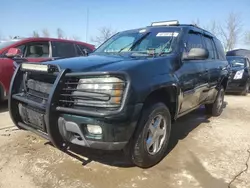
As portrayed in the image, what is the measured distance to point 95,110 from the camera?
250 centimetres

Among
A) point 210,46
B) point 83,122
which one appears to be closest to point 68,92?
point 83,122

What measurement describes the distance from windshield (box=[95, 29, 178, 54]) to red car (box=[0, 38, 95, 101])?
4.09ft

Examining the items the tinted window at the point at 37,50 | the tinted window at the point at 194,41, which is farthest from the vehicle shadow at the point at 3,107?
the tinted window at the point at 194,41

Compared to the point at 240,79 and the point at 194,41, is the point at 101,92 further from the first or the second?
the point at 240,79

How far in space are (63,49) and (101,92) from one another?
4.75 metres

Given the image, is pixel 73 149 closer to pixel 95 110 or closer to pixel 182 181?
pixel 95 110

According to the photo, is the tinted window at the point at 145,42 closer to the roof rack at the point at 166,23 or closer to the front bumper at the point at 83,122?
the roof rack at the point at 166,23

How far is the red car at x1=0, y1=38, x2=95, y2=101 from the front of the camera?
18.5 feet

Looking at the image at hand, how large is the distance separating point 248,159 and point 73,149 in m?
2.46

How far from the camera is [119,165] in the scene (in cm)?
321

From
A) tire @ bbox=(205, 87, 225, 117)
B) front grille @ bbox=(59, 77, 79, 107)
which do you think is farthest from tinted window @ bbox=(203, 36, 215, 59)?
front grille @ bbox=(59, 77, 79, 107)

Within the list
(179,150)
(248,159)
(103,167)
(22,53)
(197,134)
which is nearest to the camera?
(103,167)

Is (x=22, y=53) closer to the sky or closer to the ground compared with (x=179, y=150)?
closer to the sky

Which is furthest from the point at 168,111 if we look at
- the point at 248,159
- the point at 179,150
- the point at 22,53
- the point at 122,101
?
the point at 22,53
